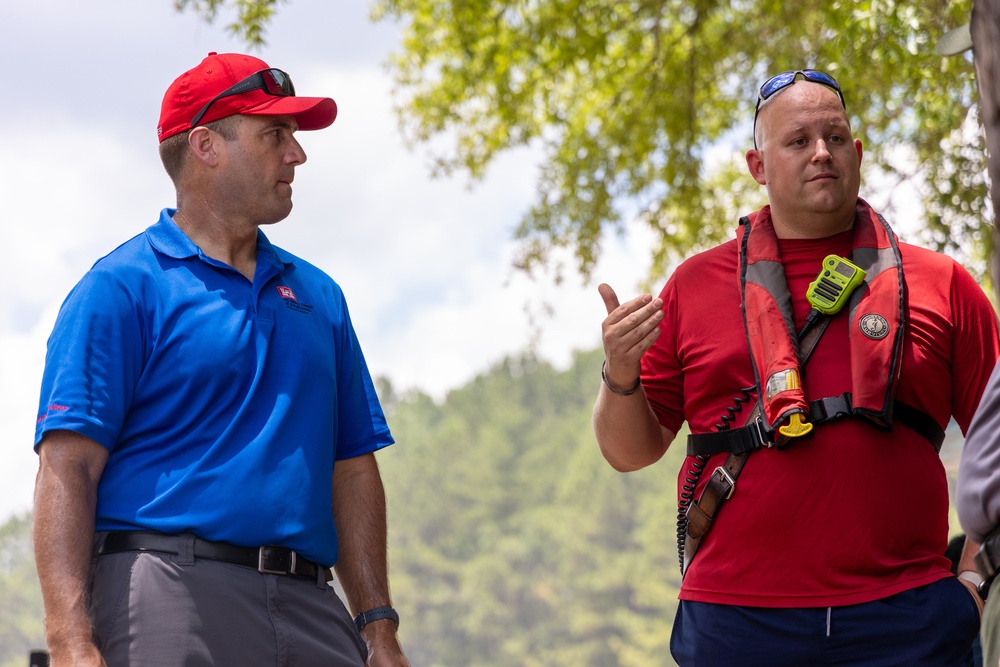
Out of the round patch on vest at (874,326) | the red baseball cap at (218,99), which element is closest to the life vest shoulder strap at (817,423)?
the round patch on vest at (874,326)

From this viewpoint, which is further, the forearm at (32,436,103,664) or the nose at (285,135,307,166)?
the nose at (285,135,307,166)

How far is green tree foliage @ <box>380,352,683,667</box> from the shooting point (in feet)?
254

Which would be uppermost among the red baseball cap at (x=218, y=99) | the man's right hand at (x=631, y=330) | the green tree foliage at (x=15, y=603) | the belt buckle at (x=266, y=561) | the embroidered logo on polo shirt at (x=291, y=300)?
the red baseball cap at (x=218, y=99)

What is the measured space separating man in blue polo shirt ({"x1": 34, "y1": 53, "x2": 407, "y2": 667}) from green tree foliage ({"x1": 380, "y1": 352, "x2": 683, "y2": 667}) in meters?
70.1

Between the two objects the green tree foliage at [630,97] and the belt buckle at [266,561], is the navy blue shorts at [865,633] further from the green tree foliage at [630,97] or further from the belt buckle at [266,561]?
→ the green tree foliage at [630,97]

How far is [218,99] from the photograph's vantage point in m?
3.40

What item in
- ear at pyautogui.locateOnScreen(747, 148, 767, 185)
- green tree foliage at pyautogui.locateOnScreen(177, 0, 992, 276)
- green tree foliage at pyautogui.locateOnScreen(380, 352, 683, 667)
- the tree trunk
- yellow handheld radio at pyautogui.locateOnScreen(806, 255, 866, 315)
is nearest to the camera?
the tree trunk

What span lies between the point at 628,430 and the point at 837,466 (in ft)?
2.02

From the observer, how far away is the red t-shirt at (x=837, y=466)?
3.10 m

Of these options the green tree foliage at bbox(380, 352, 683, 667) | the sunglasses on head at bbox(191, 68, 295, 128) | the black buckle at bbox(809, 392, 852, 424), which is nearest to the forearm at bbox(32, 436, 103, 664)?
the sunglasses on head at bbox(191, 68, 295, 128)

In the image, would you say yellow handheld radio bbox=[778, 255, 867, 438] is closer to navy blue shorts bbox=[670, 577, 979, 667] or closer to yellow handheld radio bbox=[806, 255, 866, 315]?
yellow handheld radio bbox=[806, 255, 866, 315]

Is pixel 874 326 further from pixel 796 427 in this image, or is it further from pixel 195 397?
pixel 195 397

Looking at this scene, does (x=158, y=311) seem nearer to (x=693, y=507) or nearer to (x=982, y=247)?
(x=693, y=507)

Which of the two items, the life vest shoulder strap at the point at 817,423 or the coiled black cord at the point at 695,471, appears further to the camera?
the coiled black cord at the point at 695,471
